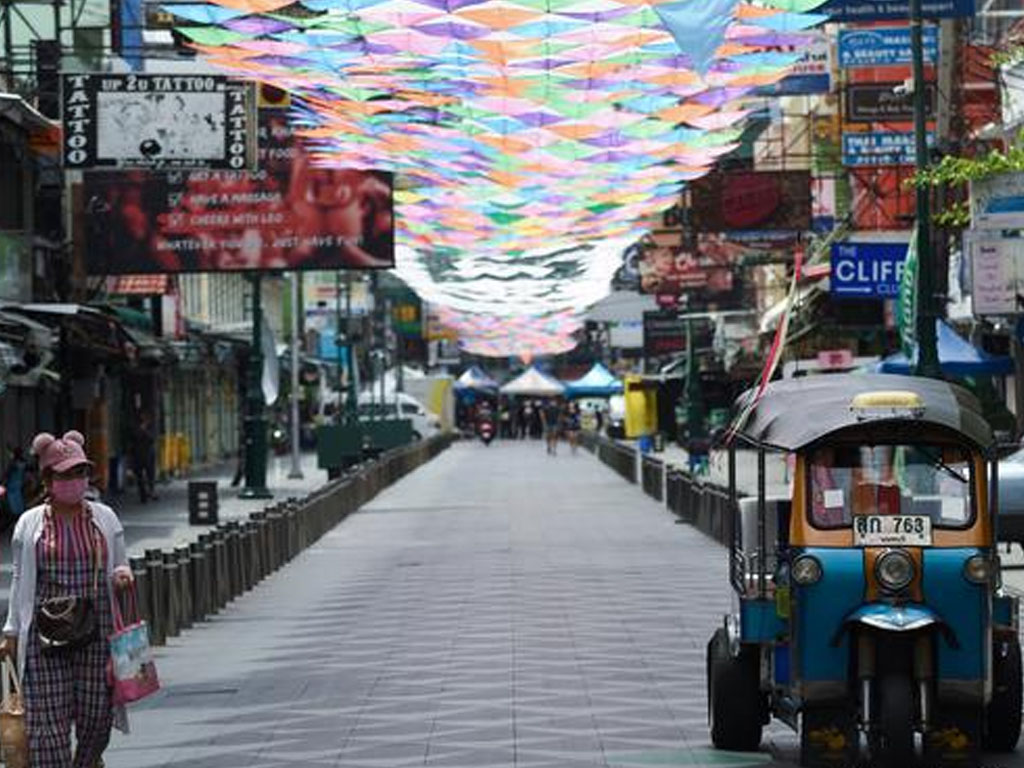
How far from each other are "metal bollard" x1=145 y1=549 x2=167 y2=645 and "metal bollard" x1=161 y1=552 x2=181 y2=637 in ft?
0.36

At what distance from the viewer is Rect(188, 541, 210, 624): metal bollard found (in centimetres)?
2250

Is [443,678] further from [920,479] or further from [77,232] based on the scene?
[77,232]

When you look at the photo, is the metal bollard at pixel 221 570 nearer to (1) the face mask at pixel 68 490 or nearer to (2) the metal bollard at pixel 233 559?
(2) the metal bollard at pixel 233 559

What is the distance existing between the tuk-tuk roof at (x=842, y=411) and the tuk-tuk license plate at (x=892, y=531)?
0.47 meters

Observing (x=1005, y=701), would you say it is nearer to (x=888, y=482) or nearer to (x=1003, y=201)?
(x=888, y=482)

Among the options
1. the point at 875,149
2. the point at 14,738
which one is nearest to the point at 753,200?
the point at 875,149

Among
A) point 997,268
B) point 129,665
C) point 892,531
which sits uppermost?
point 997,268

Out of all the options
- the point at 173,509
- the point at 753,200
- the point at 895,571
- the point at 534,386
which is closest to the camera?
the point at 895,571

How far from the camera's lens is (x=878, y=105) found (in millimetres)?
38812

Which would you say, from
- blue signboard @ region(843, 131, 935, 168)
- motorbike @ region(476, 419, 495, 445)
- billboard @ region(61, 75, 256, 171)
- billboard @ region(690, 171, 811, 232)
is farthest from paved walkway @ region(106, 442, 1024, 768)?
motorbike @ region(476, 419, 495, 445)

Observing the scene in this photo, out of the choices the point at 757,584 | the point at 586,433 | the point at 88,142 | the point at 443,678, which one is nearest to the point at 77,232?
the point at 88,142

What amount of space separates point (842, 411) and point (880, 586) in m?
0.97

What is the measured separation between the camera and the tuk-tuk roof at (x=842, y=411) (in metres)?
12.3

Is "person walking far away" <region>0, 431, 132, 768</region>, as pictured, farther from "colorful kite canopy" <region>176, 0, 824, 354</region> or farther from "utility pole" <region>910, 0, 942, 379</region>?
"utility pole" <region>910, 0, 942, 379</region>
